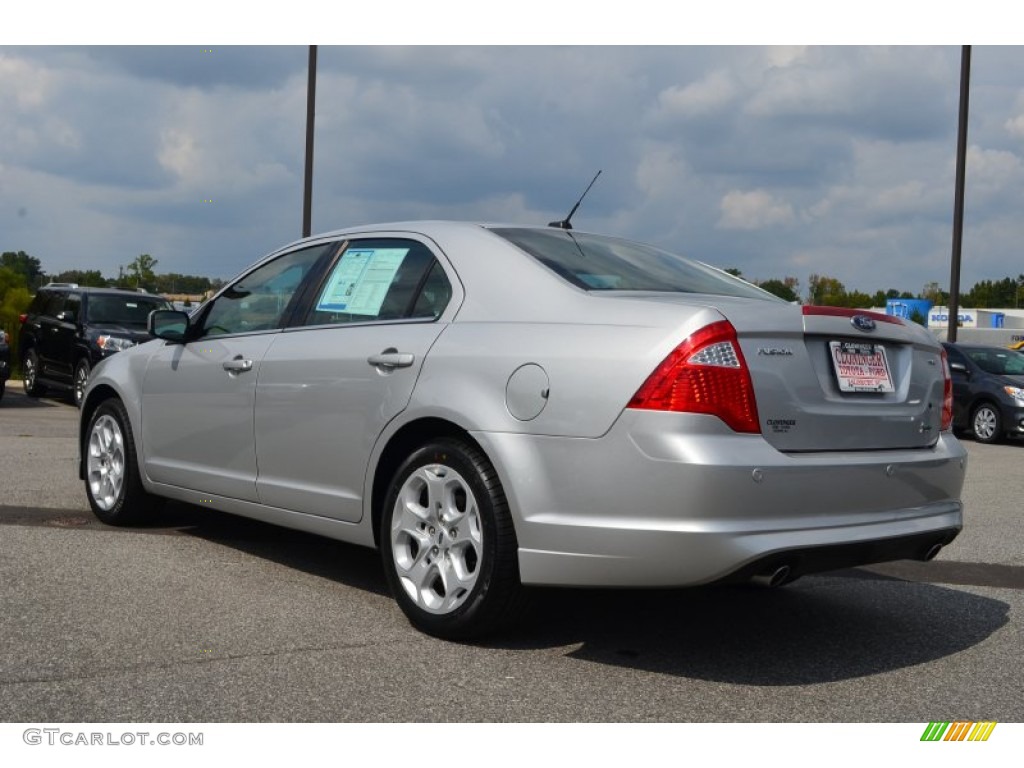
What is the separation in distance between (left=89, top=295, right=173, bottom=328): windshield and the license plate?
45.2 feet

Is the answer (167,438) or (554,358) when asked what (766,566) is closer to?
(554,358)

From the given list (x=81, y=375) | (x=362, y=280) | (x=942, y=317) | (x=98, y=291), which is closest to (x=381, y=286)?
(x=362, y=280)

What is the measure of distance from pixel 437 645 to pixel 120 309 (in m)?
13.8

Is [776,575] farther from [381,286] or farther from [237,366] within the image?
[237,366]

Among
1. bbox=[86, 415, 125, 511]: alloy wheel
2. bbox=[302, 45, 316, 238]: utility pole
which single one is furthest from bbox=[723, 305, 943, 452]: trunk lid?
bbox=[302, 45, 316, 238]: utility pole

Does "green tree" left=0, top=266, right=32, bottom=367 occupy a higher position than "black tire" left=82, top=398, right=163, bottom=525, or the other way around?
"green tree" left=0, top=266, right=32, bottom=367

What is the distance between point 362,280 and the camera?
17.7 ft

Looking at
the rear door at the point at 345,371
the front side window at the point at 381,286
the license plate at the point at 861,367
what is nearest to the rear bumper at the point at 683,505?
the license plate at the point at 861,367

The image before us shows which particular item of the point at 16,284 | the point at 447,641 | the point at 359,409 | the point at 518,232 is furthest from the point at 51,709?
the point at 16,284

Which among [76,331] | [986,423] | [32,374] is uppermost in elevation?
[76,331]

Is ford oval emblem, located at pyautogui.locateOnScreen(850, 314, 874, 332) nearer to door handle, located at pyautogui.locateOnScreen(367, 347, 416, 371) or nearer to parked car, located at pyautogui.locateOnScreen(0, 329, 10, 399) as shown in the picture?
door handle, located at pyautogui.locateOnScreen(367, 347, 416, 371)

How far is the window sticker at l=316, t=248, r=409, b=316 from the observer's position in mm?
5277
